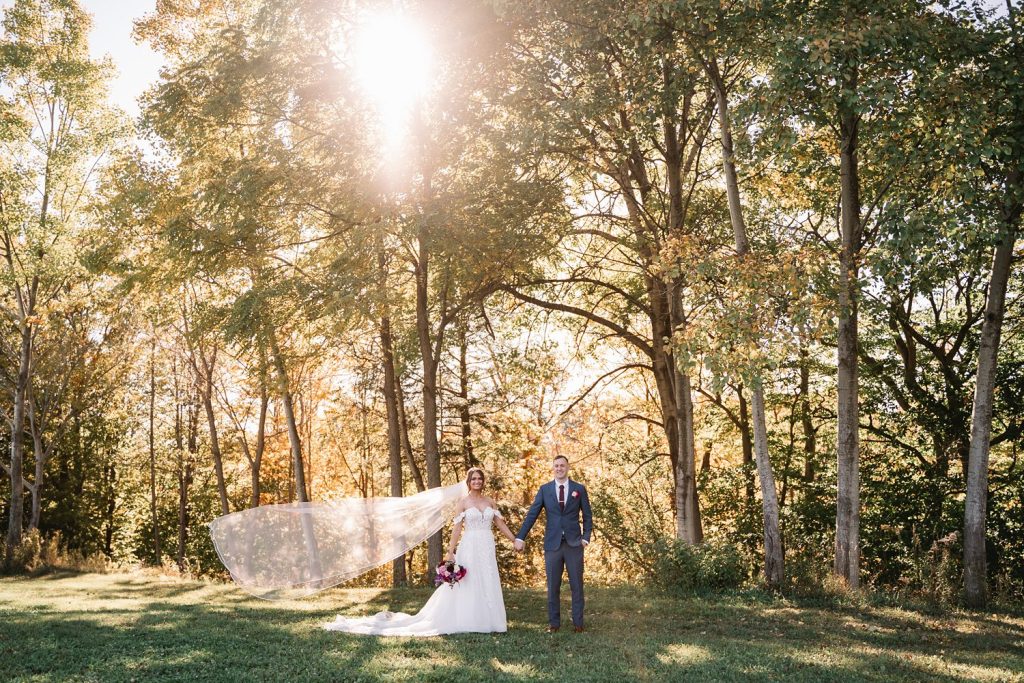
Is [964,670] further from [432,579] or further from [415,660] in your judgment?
→ [432,579]

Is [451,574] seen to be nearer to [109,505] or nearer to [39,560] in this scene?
[39,560]

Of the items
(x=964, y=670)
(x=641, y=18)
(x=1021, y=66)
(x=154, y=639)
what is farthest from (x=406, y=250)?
(x=964, y=670)

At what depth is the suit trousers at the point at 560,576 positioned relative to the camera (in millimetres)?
8492

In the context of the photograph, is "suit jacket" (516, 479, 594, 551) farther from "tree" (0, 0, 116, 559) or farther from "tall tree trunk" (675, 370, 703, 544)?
"tree" (0, 0, 116, 559)

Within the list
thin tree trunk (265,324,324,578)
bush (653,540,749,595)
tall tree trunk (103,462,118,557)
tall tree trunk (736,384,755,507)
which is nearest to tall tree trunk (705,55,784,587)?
bush (653,540,749,595)

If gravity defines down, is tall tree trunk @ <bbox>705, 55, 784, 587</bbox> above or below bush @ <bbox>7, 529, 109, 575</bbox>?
above

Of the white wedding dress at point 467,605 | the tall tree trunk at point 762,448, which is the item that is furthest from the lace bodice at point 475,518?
the tall tree trunk at point 762,448

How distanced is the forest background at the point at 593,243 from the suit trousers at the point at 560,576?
261 cm

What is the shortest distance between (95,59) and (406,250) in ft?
35.8

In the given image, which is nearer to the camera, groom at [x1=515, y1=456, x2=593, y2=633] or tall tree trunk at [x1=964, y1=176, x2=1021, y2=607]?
groom at [x1=515, y1=456, x2=593, y2=633]

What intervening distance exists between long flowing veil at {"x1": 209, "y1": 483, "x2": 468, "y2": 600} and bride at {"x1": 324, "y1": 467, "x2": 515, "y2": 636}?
48 centimetres

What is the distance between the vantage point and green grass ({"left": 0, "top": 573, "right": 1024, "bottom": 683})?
649cm

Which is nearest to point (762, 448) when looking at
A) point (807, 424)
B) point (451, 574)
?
point (451, 574)

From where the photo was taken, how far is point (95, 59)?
18922 mm
